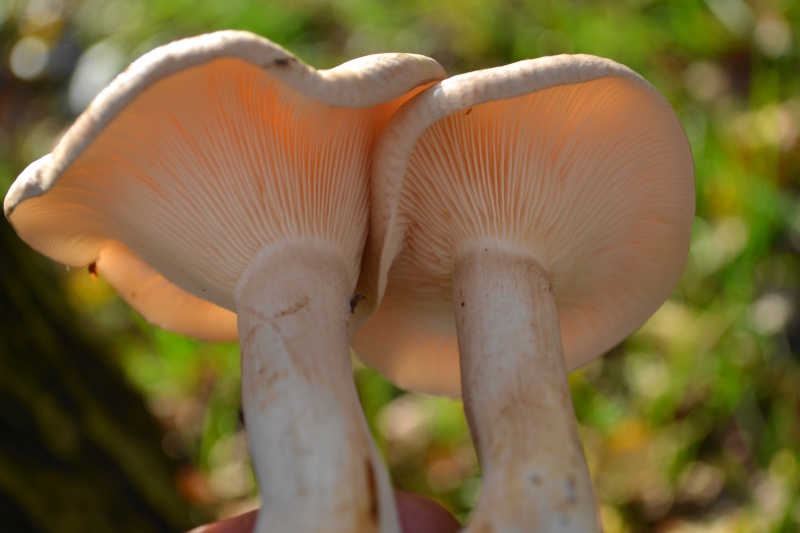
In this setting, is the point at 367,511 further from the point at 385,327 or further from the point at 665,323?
the point at 665,323

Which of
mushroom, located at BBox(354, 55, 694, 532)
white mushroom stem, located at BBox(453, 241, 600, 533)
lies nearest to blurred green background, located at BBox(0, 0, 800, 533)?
mushroom, located at BBox(354, 55, 694, 532)

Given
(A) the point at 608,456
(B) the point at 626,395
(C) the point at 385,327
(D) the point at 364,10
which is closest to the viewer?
(C) the point at 385,327

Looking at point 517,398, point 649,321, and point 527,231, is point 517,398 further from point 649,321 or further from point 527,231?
point 649,321

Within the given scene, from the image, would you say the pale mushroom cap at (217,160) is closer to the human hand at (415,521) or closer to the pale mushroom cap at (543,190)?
the pale mushroom cap at (543,190)

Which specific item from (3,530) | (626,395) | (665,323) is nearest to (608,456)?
(626,395)

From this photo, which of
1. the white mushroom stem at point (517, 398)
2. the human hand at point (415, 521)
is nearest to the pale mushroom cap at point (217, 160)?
the white mushroom stem at point (517, 398)

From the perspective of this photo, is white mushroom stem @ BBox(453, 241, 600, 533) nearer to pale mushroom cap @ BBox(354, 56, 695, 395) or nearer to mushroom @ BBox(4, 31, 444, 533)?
pale mushroom cap @ BBox(354, 56, 695, 395)

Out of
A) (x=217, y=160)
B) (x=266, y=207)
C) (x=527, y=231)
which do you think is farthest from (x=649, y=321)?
(x=217, y=160)
